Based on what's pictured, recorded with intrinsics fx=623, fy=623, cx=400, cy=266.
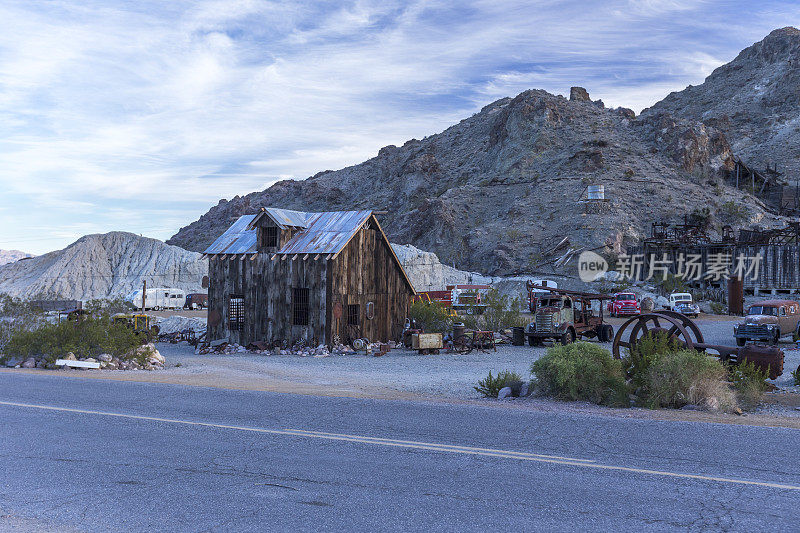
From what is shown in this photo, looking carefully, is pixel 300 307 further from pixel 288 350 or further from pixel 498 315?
pixel 498 315

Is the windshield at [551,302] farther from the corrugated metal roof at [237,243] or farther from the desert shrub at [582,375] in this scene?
the desert shrub at [582,375]

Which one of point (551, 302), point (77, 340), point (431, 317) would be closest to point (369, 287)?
point (431, 317)

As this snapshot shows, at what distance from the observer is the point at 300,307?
28109 millimetres

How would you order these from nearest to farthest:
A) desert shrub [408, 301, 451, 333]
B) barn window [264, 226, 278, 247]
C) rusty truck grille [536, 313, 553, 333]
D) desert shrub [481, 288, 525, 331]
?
rusty truck grille [536, 313, 553, 333] < barn window [264, 226, 278, 247] < desert shrub [408, 301, 451, 333] < desert shrub [481, 288, 525, 331]

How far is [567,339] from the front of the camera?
28.0m

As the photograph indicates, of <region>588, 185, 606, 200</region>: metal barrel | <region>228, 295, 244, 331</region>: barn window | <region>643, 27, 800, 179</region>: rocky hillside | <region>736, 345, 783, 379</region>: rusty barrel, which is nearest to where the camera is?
<region>736, 345, 783, 379</region>: rusty barrel

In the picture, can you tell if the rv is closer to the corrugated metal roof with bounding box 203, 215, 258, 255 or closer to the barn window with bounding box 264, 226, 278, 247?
the corrugated metal roof with bounding box 203, 215, 258, 255

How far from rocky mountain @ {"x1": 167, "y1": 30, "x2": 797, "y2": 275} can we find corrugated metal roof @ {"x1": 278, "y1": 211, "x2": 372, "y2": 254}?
1723 inches

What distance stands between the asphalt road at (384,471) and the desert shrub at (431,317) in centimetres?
1845

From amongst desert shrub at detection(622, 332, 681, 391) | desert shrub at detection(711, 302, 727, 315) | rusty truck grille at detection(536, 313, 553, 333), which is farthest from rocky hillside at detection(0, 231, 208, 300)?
desert shrub at detection(622, 332, 681, 391)

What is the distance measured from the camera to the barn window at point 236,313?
29547 millimetres

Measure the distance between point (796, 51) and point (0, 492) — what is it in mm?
181192

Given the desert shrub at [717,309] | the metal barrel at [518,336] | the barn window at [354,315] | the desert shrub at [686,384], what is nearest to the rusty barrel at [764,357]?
the desert shrub at [686,384]

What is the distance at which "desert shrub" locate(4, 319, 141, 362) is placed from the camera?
21.5 metres
